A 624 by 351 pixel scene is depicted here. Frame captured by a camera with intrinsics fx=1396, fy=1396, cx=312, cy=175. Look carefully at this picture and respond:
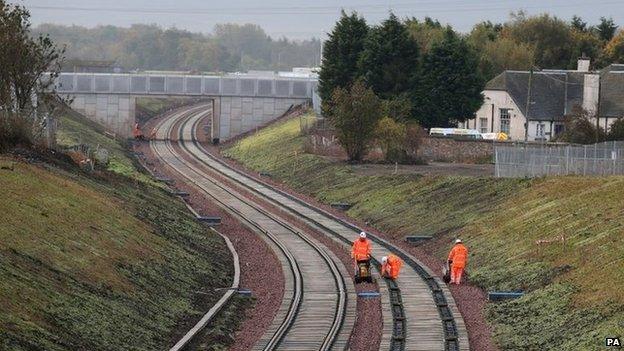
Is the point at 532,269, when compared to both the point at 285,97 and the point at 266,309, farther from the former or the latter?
the point at 285,97

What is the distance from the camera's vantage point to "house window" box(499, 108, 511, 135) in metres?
106

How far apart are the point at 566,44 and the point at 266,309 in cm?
11148

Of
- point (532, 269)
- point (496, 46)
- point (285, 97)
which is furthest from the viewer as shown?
point (496, 46)

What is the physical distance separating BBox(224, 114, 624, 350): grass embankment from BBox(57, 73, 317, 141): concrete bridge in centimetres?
3894

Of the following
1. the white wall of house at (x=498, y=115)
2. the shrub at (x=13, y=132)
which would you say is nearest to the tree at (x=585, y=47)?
the white wall of house at (x=498, y=115)

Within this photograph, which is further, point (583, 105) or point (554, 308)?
point (583, 105)

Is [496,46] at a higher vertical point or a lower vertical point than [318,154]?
higher

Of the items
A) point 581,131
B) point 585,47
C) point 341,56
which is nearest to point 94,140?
point 341,56

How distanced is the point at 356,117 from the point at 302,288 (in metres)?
42.0

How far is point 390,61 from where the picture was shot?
98500 millimetres

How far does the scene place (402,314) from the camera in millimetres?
37094

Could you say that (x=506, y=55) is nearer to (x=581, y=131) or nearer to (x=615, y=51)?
(x=615, y=51)

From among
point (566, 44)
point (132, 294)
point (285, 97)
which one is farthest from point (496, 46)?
point (132, 294)

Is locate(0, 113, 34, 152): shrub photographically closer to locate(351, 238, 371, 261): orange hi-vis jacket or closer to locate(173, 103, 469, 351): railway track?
locate(173, 103, 469, 351): railway track
